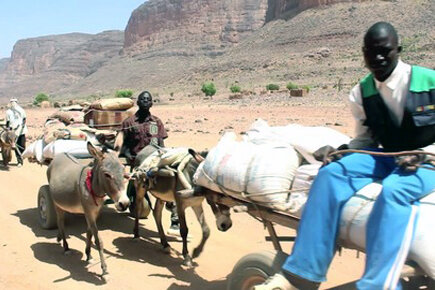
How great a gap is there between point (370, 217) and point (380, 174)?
1.65 feet

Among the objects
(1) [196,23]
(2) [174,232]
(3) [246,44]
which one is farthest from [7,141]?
(1) [196,23]

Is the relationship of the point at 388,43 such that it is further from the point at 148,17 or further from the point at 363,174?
the point at 148,17

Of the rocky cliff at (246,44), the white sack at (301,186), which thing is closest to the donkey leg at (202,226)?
the white sack at (301,186)

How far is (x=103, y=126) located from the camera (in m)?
9.95

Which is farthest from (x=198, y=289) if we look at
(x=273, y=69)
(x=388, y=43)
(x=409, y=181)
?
(x=273, y=69)

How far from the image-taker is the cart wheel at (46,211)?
7.98 meters

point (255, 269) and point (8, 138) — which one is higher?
point (255, 269)

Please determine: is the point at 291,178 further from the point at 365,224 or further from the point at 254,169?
the point at 365,224

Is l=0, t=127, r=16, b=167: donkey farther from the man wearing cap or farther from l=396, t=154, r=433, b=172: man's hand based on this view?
l=396, t=154, r=433, b=172: man's hand

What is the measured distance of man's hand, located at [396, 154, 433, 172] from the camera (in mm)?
3244

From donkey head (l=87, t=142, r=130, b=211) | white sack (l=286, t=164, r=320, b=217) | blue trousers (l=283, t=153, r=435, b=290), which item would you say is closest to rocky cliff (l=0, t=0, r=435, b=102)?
donkey head (l=87, t=142, r=130, b=211)

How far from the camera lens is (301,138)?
4516 millimetres

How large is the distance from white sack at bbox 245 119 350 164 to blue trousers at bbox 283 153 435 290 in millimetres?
784

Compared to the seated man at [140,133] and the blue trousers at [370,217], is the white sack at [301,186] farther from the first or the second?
the seated man at [140,133]
